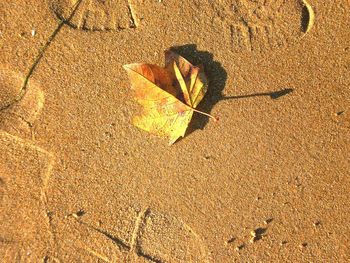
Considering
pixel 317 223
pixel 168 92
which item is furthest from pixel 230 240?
pixel 168 92

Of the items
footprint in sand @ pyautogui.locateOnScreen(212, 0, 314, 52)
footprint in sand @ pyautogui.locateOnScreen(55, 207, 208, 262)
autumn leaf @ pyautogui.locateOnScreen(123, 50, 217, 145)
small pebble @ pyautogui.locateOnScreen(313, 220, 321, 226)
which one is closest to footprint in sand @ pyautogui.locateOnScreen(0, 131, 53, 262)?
footprint in sand @ pyautogui.locateOnScreen(55, 207, 208, 262)

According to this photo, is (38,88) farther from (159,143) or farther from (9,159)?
(159,143)

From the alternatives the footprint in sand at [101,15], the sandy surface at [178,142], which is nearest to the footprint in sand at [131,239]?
the sandy surface at [178,142]

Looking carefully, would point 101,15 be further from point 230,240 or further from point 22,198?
point 230,240

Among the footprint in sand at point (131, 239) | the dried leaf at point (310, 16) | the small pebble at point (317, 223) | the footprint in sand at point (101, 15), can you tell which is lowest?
the footprint in sand at point (131, 239)

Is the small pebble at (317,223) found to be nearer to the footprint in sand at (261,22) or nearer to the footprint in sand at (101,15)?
the footprint in sand at (261,22)

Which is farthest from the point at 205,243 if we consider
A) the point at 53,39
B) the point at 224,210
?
the point at 53,39

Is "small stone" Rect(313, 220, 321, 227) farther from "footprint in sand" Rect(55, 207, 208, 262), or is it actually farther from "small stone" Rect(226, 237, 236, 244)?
"footprint in sand" Rect(55, 207, 208, 262)
